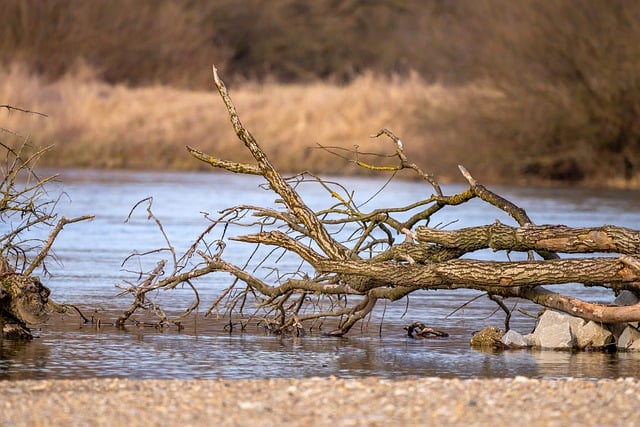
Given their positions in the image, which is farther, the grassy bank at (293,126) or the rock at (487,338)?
the grassy bank at (293,126)

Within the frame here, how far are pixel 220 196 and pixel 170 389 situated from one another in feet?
62.6

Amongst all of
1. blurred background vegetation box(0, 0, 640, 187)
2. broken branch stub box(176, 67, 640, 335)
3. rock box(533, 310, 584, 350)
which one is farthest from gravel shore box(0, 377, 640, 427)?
blurred background vegetation box(0, 0, 640, 187)

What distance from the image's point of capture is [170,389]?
8.12m

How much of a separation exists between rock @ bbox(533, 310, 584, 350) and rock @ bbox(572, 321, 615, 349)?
0.16ft

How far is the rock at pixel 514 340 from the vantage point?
36.3 ft

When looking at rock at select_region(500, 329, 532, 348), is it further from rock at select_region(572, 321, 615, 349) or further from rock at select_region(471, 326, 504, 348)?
rock at select_region(572, 321, 615, 349)

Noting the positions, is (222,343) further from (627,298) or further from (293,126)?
(293,126)

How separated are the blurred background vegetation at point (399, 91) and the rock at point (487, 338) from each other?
67.5 feet

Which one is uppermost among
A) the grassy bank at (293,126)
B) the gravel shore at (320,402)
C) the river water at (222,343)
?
the grassy bank at (293,126)

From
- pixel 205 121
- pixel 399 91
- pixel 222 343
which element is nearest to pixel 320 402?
pixel 222 343

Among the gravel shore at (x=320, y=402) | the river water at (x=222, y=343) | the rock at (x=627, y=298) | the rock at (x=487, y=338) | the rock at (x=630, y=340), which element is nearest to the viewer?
the gravel shore at (x=320, y=402)

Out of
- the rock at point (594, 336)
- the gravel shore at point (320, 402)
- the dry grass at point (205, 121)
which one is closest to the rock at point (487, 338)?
the rock at point (594, 336)

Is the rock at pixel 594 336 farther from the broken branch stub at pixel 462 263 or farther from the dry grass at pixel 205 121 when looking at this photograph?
the dry grass at pixel 205 121

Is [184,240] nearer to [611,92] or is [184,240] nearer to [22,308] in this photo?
[22,308]
